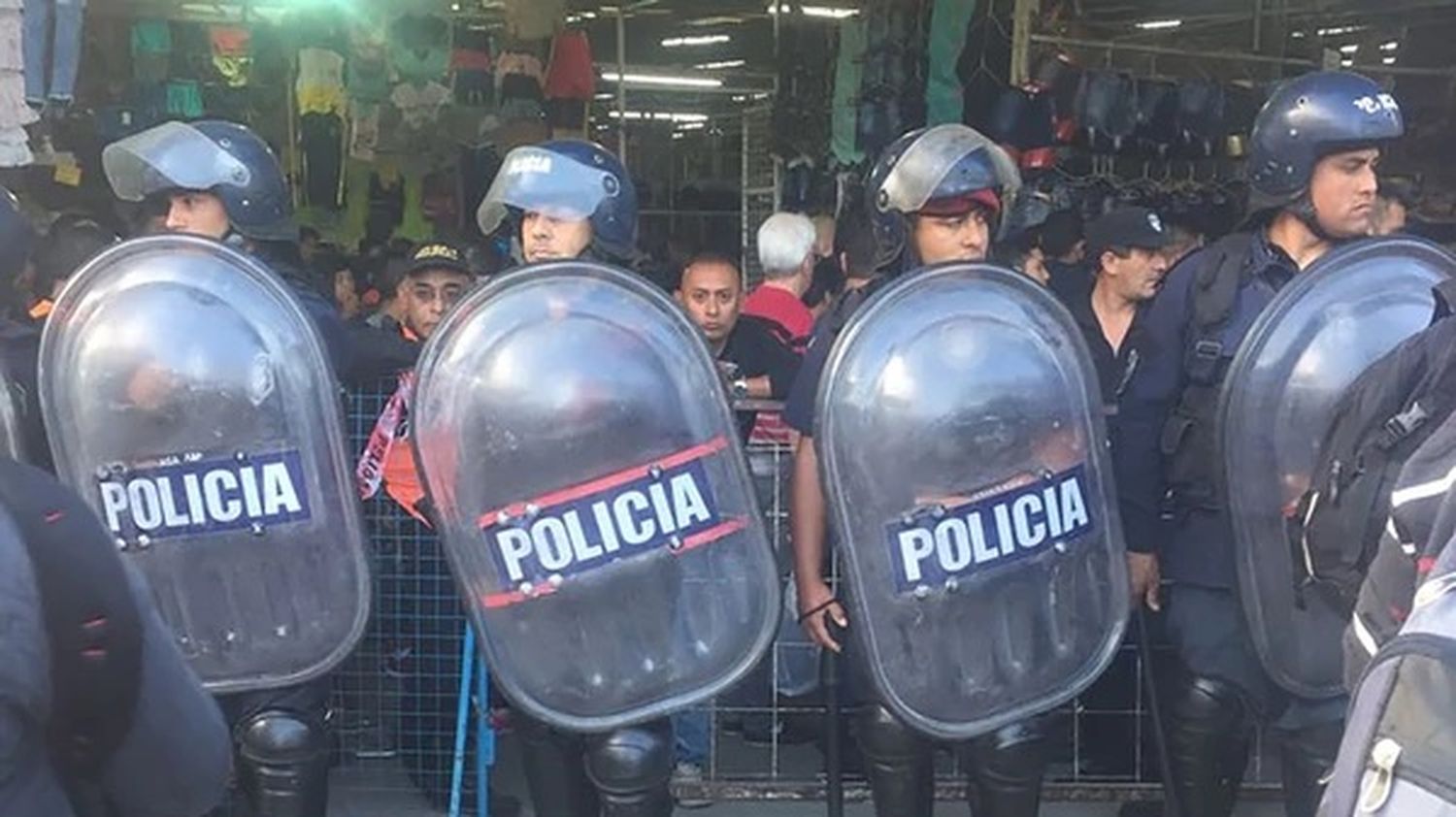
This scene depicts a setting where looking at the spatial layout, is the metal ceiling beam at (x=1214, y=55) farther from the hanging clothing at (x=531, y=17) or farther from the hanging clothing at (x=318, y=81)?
the hanging clothing at (x=318, y=81)

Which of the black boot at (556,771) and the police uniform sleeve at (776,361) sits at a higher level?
the police uniform sleeve at (776,361)

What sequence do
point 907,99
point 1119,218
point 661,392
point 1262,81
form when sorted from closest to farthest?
point 661,392 → point 1119,218 → point 907,99 → point 1262,81

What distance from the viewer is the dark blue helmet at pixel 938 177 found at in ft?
11.7

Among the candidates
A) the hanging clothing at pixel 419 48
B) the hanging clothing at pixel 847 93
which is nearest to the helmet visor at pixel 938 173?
the hanging clothing at pixel 847 93

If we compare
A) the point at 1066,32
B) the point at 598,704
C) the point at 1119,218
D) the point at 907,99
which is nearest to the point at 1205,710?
the point at 598,704

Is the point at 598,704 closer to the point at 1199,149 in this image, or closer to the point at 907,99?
the point at 907,99

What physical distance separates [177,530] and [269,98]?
598 cm

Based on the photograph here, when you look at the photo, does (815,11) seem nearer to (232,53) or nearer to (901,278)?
(232,53)

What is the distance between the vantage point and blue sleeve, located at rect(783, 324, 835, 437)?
3627 millimetres

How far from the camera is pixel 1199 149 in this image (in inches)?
346

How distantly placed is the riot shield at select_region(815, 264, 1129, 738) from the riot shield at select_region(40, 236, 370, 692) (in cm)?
100

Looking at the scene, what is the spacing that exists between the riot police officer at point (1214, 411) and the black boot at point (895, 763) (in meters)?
0.58

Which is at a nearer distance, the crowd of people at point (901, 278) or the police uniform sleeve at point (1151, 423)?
the crowd of people at point (901, 278)

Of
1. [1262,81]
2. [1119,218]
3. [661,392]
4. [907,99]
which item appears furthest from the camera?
[1262,81]
